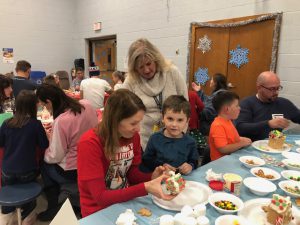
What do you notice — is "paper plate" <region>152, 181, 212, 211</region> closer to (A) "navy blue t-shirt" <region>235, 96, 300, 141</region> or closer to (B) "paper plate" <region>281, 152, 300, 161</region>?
(B) "paper plate" <region>281, 152, 300, 161</region>

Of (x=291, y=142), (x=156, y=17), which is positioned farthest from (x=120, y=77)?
(x=291, y=142)

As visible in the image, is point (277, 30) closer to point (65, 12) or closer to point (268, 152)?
point (268, 152)

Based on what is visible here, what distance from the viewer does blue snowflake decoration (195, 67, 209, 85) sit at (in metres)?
4.71

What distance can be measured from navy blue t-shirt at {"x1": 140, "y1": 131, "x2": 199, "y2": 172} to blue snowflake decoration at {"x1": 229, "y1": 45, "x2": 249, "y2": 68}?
279 cm

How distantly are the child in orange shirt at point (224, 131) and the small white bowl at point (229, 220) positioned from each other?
39.0 inches

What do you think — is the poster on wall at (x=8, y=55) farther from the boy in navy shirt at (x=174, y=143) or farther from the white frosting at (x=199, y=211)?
the white frosting at (x=199, y=211)

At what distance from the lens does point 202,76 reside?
477cm

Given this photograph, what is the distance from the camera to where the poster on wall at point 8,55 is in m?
7.27

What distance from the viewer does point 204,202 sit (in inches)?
49.4

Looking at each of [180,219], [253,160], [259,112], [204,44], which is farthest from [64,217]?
[204,44]

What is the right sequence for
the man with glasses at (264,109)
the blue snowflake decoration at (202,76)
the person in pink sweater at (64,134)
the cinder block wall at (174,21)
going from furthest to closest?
the blue snowflake decoration at (202,76) < the cinder block wall at (174,21) < the man with glasses at (264,109) < the person in pink sweater at (64,134)

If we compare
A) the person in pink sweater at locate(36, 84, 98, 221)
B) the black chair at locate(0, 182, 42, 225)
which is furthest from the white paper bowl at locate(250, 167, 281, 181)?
the black chair at locate(0, 182, 42, 225)

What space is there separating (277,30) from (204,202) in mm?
3181

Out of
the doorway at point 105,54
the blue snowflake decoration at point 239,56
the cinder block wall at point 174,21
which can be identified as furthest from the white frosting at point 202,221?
the doorway at point 105,54
